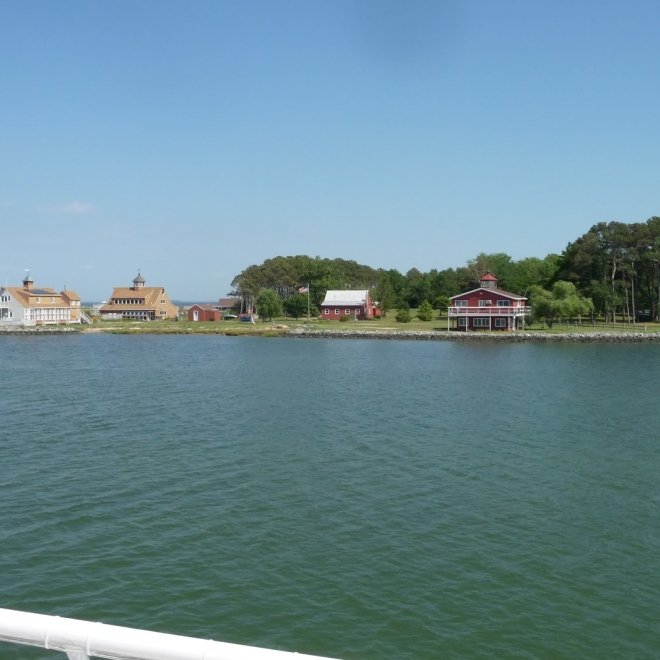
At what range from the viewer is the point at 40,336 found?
90875 mm

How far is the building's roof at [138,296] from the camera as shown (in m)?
118

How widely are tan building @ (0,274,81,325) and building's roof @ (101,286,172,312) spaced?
1057 centimetres

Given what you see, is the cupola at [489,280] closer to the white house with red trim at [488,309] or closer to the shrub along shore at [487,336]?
the white house with red trim at [488,309]

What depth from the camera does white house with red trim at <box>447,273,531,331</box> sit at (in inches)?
3253

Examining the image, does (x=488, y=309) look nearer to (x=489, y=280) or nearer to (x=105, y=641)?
(x=489, y=280)

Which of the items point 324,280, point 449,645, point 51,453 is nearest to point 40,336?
point 324,280

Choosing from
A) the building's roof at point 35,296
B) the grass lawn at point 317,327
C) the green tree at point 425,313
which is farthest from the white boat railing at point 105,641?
the building's roof at point 35,296

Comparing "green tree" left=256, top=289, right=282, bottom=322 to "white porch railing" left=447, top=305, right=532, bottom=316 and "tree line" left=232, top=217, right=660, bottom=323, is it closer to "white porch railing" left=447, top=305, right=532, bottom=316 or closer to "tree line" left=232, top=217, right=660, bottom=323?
"tree line" left=232, top=217, right=660, bottom=323

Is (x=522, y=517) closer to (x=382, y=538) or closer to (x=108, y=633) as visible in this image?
(x=382, y=538)

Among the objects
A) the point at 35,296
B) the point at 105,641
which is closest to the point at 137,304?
the point at 35,296

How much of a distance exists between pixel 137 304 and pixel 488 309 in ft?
206

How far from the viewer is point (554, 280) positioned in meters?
102

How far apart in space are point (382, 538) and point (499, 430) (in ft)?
47.1

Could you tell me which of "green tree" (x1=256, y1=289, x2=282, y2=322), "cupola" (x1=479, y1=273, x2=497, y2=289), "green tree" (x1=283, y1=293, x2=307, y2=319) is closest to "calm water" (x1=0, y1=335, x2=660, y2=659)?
"cupola" (x1=479, y1=273, x2=497, y2=289)
